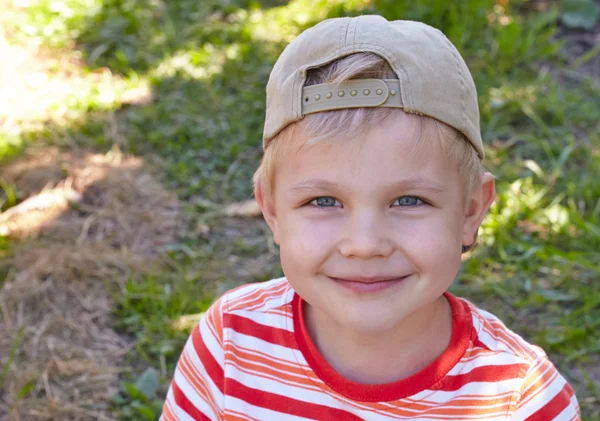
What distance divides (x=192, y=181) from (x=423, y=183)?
2.19 metres

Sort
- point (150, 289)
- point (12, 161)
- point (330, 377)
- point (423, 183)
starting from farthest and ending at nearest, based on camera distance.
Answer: point (12, 161) → point (150, 289) → point (330, 377) → point (423, 183)

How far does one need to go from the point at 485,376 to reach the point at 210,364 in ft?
2.23

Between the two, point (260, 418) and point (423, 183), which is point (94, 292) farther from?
point (423, 183)

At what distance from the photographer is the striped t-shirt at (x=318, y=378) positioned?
1.72m

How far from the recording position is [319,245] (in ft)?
5.36

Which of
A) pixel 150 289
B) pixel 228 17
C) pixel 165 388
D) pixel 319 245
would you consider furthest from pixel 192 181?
pixel 319 245

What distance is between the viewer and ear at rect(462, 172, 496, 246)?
5.87 feet

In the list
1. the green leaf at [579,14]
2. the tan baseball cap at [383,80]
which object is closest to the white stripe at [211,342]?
the tan baseball cap at [383,80]

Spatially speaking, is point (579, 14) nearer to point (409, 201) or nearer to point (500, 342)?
point (500, 342)

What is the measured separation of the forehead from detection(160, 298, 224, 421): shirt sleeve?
1.92 feet

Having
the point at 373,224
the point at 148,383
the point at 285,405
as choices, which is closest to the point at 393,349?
the point at 285,405

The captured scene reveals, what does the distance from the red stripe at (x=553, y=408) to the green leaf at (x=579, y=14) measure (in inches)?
134

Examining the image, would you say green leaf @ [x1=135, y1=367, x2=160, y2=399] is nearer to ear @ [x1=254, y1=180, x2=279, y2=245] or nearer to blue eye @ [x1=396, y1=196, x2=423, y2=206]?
ear @ [x1=254, y1=180, x2=279, y2=245]

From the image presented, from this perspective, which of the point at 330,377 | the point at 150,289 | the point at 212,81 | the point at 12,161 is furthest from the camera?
the point at 212,81
